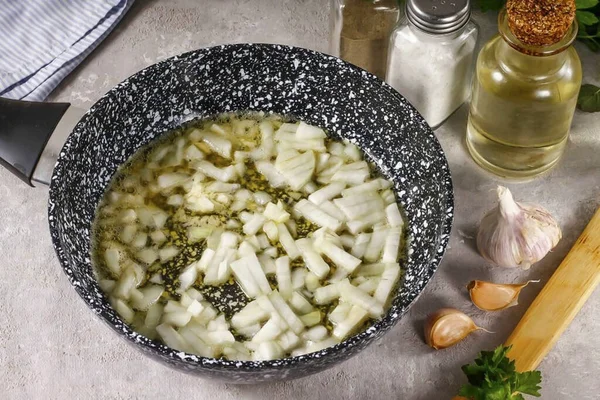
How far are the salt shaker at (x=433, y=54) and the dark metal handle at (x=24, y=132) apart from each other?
525 millimetres

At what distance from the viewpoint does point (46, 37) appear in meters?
1.70

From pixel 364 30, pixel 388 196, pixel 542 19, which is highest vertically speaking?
pixel 542 19

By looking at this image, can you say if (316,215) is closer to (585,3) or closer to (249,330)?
(249,330)

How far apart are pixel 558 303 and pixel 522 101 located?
29cm

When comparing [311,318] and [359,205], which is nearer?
[311,318]

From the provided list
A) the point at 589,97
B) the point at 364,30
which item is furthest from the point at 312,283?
the point at 589,97

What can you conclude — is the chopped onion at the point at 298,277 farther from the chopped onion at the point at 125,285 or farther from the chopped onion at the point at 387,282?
the chopped onion at the point at 125,285

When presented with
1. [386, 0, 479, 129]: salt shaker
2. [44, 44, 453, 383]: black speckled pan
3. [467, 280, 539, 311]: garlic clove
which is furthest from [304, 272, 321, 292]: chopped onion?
[386, 0, 479, 129]: salt shaker

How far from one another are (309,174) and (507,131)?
0.30 meters

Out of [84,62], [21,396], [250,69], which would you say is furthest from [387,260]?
[84,62]

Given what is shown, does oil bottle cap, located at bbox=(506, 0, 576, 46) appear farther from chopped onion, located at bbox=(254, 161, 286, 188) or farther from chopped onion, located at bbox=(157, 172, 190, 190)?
chopped onion, located at bbox=(157, 172, 190, 190)

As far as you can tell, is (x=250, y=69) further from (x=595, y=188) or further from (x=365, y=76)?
(x=595, y=188)

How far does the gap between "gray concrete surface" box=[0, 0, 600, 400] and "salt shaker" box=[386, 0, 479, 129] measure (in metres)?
0.08

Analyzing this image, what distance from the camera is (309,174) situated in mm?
1450
